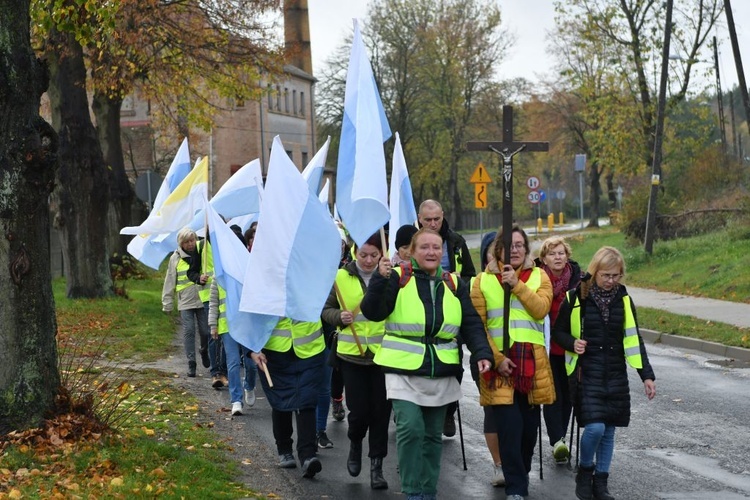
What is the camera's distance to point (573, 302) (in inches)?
316

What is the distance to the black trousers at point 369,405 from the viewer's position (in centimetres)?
847

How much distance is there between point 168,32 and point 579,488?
756 inches

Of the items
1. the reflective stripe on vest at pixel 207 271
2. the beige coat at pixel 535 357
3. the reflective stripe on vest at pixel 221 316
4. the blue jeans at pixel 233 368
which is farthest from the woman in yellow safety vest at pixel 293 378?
the reflective stripe on vest at pixel 207 271

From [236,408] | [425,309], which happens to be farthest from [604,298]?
[236,408]

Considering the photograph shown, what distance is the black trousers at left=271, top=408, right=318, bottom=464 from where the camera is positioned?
865 cm

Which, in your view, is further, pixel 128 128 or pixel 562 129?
pixel 562 129

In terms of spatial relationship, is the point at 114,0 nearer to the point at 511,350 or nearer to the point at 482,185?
the point at 511,350

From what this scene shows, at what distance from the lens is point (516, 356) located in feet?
26.1

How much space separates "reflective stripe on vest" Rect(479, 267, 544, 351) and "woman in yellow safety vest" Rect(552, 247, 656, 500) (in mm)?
215

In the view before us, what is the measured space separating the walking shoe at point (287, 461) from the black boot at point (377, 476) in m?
0.80

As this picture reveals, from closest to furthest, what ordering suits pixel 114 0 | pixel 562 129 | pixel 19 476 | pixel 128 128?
pixel 19 476 < pixel 114 0 < pixel 128 128 < pixel 562 129

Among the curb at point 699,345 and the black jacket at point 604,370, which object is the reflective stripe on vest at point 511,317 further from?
the curb at point 699,345

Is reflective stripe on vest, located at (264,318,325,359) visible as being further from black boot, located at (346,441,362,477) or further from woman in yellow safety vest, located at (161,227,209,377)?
woman in yellow safety vest, located at (161,227,209,377)

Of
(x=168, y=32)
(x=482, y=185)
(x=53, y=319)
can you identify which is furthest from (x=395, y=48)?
(x=53, y=319)
